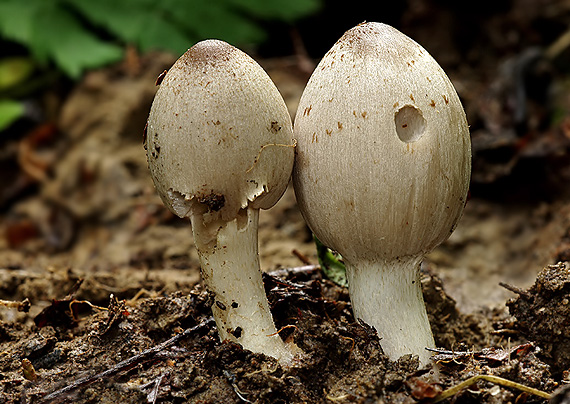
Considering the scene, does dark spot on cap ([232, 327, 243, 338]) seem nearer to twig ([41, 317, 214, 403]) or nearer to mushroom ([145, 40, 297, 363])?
mushroom ([145, 40, 297, 363])

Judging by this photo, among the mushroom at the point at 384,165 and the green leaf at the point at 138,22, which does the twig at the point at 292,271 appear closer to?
the mushroom at the point at 384,165

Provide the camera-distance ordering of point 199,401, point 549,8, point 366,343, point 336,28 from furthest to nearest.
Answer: point 336,28, point 549,8, point 366,343, point 199,401

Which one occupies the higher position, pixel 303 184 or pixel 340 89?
pixel 340 89

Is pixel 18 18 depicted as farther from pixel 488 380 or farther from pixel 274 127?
pixel 488 380

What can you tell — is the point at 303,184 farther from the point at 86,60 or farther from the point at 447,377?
the point at 86,60

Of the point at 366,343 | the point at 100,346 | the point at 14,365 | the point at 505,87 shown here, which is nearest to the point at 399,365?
the point at 366,343

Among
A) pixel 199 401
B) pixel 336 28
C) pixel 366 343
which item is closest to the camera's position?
pixel 199 401

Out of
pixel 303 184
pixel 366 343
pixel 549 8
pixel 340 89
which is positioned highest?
pixel 549 8
